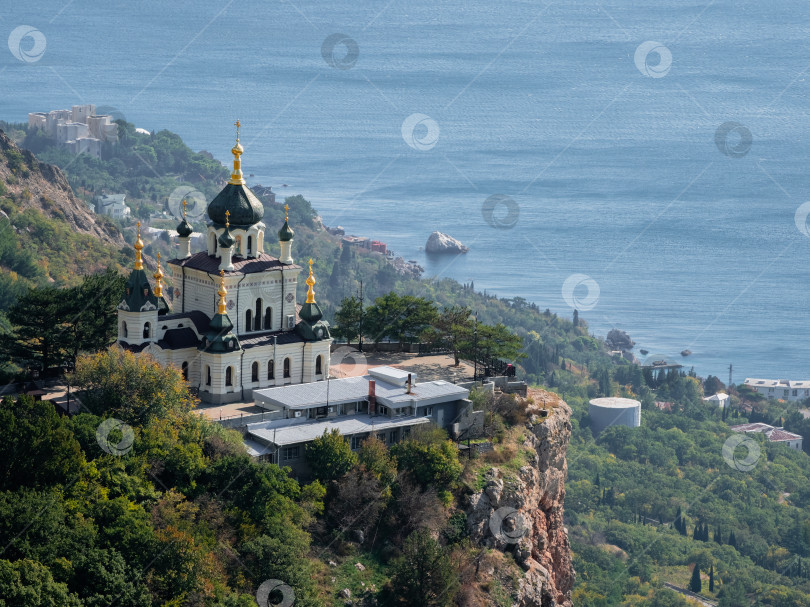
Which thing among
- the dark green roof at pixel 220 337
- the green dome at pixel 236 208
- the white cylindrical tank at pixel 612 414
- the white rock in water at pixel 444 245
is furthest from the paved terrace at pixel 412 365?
the white rock in water at pixel 444 245

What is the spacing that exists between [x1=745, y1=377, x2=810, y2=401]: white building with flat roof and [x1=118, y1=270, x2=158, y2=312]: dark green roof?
9368 cm

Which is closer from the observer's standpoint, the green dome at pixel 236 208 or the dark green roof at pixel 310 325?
the green dome at pixel 236 208

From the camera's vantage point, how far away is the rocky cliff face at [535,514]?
54.3 meters

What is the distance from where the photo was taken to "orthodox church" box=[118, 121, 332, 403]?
55062 millimetres

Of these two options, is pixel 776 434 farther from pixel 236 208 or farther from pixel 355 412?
pixel 236 208

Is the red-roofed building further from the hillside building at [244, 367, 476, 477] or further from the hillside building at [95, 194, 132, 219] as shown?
the hillside building at [95, 194, 132, 219]

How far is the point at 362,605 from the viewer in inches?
1932

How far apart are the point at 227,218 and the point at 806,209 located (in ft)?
513

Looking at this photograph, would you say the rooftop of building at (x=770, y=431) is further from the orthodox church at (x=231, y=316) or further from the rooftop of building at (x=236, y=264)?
the rooftop of building at (x=236, y=264)

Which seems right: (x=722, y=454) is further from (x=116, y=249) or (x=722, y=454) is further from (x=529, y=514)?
(x=529, y=514)

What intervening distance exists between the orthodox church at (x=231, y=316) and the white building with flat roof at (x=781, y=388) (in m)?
88.3

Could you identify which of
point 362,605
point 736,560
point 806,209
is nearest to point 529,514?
point 362,605

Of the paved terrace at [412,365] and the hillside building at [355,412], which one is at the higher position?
the paved terrace at [412,365]

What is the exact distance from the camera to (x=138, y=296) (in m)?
54.9
